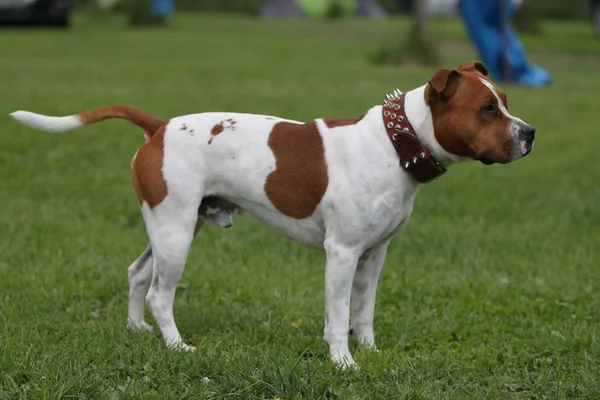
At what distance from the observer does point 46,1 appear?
26.6 meters

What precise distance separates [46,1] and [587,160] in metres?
19.6

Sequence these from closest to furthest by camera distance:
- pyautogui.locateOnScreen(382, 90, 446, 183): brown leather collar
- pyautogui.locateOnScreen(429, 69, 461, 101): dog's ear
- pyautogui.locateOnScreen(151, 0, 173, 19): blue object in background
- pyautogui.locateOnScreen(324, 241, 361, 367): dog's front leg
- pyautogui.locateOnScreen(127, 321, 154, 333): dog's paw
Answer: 1. pyautogui.locateOnScreen(429, 69, 461, 101): dog's ear
2. pyautogui.locateOnScreen(382, 90, 446, 183): brown leather collar
3. pyautogui.locateOnScreen(324, 241, 361, 367): dog's front leg
4. pyautogui.locateOnScreen(127, 321, 154, 333): dog's paw
5. pyautogui.locateOnScreen(151, 0, 173, 19): blue object in background

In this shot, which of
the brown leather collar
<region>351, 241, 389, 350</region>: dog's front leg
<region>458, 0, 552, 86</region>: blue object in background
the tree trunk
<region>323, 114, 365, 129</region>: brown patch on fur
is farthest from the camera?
the tree trunk

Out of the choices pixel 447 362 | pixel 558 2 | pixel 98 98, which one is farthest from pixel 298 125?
pixel 558 2

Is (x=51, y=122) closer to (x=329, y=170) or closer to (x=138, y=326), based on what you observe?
(x=138, y=326)

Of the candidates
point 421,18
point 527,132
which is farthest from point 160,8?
point 527,132

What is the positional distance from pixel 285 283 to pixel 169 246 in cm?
160

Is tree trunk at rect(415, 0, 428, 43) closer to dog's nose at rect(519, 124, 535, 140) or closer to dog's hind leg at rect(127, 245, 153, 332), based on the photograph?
dog's hind leg at rect(127, 245, 153, 332)

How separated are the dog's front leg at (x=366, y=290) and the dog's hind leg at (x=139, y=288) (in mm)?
933

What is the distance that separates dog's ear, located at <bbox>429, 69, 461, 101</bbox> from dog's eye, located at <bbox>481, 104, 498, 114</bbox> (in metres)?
0.16

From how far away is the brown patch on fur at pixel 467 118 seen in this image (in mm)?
4383

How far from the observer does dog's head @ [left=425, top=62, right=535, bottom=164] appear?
4379mm

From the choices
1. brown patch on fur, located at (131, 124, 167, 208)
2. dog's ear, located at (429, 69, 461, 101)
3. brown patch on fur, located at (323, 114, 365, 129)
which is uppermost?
dog's ear, located at (429, 69, 461, 101)

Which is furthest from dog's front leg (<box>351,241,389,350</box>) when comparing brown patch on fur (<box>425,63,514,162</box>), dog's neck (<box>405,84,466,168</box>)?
brown patch on fur (<box>425,63,514,162</box>)
